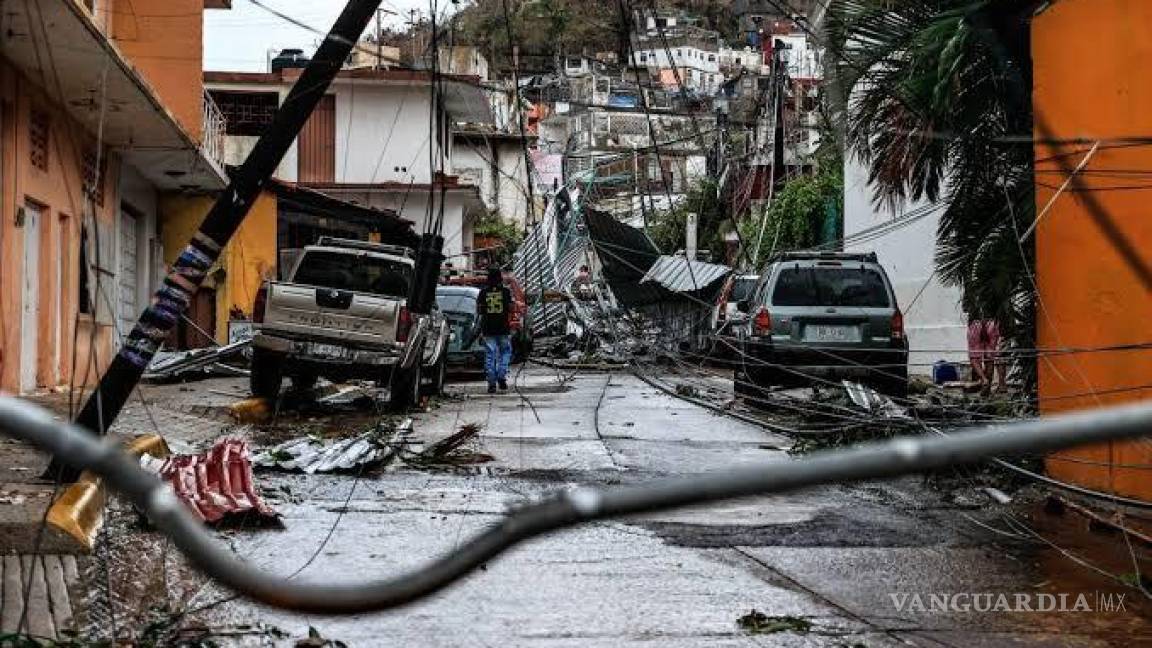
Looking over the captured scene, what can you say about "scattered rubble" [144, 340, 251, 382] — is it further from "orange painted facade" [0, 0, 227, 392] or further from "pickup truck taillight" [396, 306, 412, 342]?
"pickup truck taillight" [396, 306, 412, 342]

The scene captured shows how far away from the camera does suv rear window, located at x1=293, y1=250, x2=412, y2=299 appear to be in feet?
52.5

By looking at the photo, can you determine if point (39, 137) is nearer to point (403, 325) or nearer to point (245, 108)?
point (403, 325)

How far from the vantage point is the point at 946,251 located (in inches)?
481

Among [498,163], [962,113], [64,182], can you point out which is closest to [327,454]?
[64,182]

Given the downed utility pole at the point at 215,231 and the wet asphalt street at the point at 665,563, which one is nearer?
the wet asphalt street at the point at 665,563

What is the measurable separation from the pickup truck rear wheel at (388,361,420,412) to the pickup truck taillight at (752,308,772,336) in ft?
14.0

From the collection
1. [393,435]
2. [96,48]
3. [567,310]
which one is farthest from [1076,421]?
[567,310]

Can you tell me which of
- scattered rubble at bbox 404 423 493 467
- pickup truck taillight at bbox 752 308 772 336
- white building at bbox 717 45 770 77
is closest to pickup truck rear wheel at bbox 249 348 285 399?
scattered rubble at bbox 404 423 493 467

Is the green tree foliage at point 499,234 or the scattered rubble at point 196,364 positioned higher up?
the green tree foliage at point 499,234

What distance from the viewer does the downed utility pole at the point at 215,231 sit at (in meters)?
A: 7.24

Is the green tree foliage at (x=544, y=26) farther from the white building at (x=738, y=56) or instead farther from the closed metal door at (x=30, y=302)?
the white building at (x=738, y=56)

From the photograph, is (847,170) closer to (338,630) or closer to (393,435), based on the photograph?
(393,435)

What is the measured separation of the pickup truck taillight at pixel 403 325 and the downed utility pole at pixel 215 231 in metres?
7.44

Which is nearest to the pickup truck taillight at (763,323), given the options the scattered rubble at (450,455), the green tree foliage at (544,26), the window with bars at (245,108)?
the green tree foliage at (544,26)
